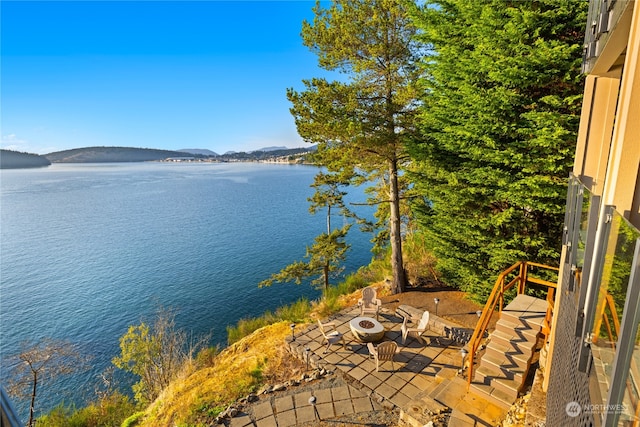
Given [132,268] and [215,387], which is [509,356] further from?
[132,268]

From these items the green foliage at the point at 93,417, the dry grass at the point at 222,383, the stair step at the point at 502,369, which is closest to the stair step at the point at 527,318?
the stair step at the point at 502,369

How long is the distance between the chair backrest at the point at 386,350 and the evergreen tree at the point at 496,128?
4257 mm

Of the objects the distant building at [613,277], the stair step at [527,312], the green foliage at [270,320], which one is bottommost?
the green foliage at [270,320]

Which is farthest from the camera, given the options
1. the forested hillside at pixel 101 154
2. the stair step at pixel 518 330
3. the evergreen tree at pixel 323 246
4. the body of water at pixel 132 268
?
the forested hillside at pixel 101 154

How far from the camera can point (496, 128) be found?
27.9 ft

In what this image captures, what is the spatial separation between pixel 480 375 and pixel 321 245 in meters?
11.9

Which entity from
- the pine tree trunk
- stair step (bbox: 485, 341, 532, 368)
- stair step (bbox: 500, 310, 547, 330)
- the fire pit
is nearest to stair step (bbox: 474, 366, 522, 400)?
stair step (bbox: 485, 341, 532, 368)

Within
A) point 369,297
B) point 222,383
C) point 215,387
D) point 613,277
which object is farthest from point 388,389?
point 613,277

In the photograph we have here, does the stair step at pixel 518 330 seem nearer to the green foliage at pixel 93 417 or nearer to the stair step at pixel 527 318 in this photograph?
the stair step at pixel 527 318

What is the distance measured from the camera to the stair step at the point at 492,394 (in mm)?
5930

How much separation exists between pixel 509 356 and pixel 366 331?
11.7 ft

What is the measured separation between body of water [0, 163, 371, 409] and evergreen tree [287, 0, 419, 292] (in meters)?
14.1

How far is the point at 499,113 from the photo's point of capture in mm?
8359

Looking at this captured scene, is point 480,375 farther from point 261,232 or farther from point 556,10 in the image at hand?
point 261,232
